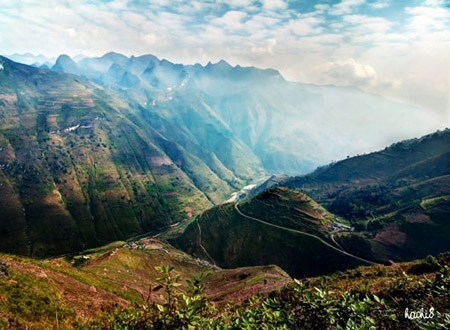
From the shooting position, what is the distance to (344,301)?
1084cm

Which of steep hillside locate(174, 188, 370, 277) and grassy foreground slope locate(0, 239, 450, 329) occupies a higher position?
grassy foreground slope locate(0, 239, 450, 329)

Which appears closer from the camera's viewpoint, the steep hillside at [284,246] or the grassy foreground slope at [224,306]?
the grassy foreground slope at [224,306]

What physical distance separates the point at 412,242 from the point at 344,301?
581ft

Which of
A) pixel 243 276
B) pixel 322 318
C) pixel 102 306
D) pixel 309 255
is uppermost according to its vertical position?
pixel 322 318

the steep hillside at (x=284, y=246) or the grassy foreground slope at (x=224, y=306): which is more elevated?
the grassy foreground slope at (x=224, y=306)

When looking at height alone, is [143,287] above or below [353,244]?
above

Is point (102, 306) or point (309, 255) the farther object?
point (309, 255)

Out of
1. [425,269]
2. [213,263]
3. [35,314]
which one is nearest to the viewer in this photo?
[35,314]

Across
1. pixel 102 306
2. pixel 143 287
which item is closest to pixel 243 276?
pixel 143 287

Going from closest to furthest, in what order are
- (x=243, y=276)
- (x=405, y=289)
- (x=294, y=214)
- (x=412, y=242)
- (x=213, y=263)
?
(x=405, y=289) → (x=243, y=276) → (x=412, y=242) → (x=213, y=263) → (x=294, y=214)

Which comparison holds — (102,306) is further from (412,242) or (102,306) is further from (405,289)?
(412,242)

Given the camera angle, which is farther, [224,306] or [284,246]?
[284,246]

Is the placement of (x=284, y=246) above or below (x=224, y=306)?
below

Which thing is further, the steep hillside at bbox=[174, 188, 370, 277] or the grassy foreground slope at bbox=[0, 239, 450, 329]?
the steep hillside at bbox=[174, 188, 370, 277]
